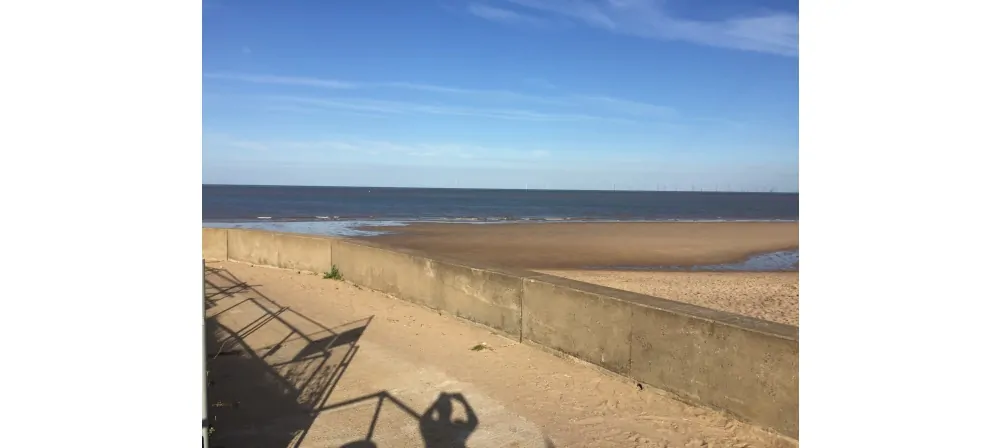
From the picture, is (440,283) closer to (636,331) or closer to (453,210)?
(636,331)

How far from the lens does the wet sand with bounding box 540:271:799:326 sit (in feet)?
32.7

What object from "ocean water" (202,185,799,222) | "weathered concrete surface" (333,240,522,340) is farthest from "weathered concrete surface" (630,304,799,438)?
"ocean water" (202,185,799,222)

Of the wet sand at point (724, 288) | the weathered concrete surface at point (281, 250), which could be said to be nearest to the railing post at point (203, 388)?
the wet sand at point (724, 288)

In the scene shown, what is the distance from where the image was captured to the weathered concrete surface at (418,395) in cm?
412

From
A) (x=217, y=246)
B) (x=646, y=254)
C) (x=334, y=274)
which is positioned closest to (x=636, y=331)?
(x=334, y=274)

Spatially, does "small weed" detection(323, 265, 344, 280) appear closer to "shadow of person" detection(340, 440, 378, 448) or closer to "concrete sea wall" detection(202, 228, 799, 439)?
"concrete sea wall" detection(202, 228, 799, 439)

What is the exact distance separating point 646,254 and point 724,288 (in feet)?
25.1

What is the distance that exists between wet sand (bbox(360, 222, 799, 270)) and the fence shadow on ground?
9001 millimetres
